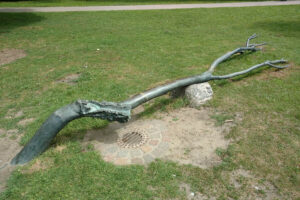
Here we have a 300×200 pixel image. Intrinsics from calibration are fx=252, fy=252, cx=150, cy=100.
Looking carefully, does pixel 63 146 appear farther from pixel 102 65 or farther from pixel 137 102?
pixel 102 65

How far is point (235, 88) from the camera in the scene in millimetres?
6410

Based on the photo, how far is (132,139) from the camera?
468 cm

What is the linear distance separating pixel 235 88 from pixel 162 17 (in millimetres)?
9163

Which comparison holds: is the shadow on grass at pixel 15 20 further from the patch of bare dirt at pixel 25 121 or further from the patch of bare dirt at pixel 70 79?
the patch of bare dirt at pixel 25 121

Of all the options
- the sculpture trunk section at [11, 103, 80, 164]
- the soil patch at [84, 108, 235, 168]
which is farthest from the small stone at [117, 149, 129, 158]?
the sculpture trunk section at [11, 103, 80, 164]

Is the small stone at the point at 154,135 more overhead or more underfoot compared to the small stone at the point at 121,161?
more overhead

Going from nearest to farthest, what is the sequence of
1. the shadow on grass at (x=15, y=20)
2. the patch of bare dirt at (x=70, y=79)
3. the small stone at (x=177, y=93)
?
the small stone at (x=177, y=93)
the patch of bare dirt at (x=70, y=79)
the shadow on grass at (x=15, y=20)

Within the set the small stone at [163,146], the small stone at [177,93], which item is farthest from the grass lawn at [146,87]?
the small stone at [163,146]

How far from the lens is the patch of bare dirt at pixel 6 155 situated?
3.90m

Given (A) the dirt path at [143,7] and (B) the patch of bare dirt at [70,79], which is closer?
(B) the patch of bare dirt at [70,79]

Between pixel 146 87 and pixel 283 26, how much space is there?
916 cm

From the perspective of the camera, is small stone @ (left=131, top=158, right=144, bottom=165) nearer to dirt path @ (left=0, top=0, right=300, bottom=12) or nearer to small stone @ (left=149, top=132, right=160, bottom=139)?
small stone @ (left=149, top=132, right=160, bottom=139)

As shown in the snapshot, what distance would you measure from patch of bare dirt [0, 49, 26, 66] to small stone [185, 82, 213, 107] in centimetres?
636

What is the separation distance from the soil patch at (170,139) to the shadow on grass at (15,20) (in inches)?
402
